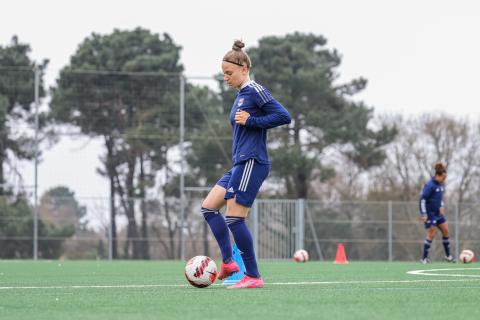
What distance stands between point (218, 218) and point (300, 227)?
21324 mm

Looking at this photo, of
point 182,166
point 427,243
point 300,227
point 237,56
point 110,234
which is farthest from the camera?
point 300,227

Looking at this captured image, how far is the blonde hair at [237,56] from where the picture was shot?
27.2ft

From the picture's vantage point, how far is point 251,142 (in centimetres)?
817

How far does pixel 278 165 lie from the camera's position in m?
36.6

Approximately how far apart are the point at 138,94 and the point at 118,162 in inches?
88.7

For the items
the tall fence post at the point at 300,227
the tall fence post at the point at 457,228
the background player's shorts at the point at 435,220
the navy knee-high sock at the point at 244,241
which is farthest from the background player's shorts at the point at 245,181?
the tall fence post at the point at 457,228

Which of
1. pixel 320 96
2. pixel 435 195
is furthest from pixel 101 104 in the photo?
pixel 435 195

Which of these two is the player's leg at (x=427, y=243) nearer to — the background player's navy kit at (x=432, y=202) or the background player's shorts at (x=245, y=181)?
the background player's navy kit at (x=432, y=202)

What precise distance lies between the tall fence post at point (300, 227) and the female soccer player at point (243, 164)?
69.7 ft

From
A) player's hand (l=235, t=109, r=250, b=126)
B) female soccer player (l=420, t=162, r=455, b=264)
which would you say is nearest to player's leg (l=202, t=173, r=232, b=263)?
player's hand (l=235, t=109, r=250, b=126)

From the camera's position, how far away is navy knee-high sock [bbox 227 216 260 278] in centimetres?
816

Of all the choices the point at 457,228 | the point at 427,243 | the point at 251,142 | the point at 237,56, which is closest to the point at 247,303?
the point at 251,142

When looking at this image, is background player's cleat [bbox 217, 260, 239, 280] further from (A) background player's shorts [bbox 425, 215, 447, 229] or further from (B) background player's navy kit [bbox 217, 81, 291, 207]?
(A) background player's shorts [bbox 425, 215, 447, 229]

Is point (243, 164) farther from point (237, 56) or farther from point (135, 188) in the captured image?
point (135, 188)
